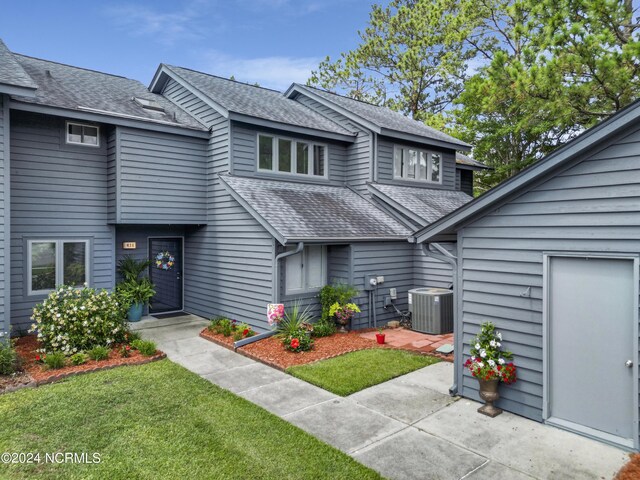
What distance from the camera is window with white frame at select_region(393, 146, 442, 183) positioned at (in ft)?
43.6

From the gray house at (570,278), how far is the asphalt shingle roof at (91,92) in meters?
8.67

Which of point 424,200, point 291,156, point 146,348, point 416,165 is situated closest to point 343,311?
point 146,348

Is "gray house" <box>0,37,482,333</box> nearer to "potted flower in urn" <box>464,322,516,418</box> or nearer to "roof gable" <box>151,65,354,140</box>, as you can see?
"roof gable" <box>151,65,354,140</box>

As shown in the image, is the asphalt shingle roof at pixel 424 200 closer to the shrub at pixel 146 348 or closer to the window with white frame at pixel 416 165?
Result: the window with white frame at pixel 416 165

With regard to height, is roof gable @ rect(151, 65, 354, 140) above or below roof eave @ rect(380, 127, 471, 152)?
above

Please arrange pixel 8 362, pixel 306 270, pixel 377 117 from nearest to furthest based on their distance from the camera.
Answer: pixel 8 362 → pixel 306 270 → pixel 377 117

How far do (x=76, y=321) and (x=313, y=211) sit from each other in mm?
5641

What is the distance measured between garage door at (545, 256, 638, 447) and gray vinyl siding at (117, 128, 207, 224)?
349 inches

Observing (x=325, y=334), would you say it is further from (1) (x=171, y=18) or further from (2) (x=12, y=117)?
(1) (x=171, y=18)

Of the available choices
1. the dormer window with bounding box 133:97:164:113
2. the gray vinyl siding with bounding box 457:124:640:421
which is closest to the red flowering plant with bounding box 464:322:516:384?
the gray vinyl siding with bounding box 457:124:640:421

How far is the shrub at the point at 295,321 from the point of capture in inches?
328

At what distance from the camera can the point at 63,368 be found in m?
6.74

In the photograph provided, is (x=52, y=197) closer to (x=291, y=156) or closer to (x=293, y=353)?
(x=291, y=156)

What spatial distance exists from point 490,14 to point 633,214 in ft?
72.4
